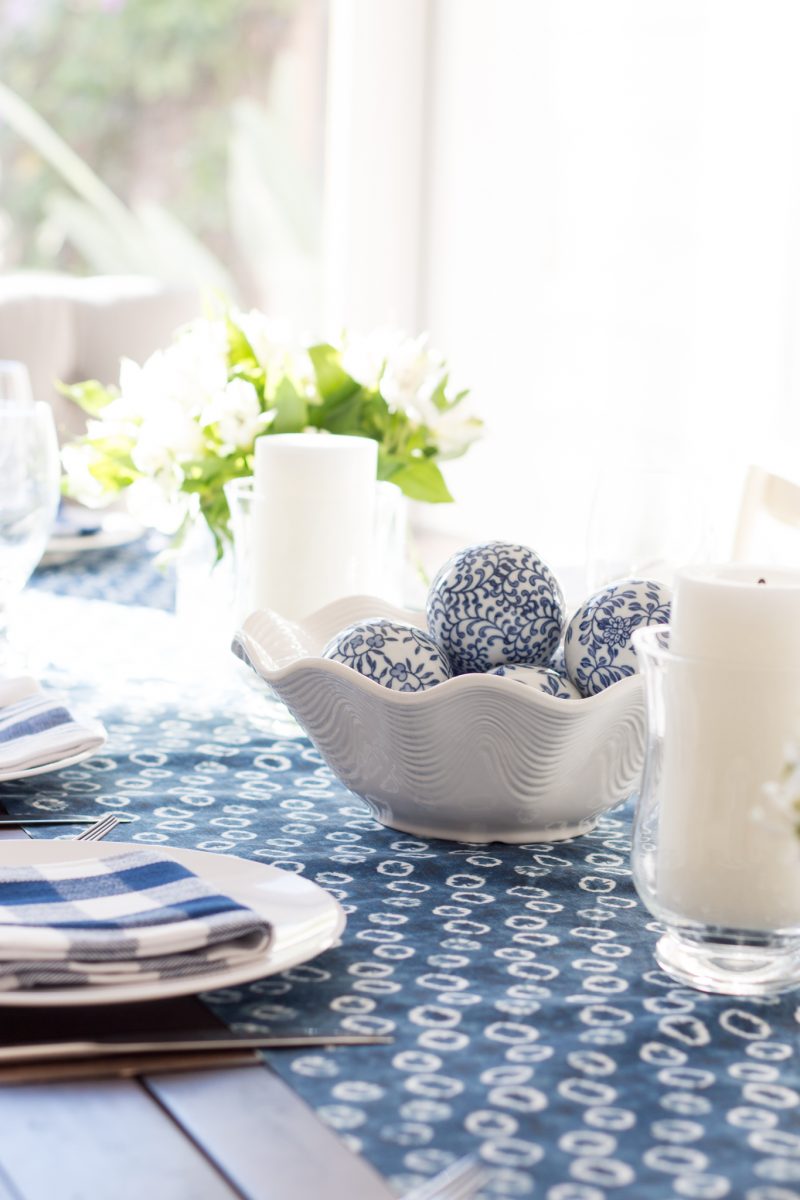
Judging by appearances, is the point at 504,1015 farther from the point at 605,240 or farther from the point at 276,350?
the point at 605,240

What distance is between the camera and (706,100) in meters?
3.57

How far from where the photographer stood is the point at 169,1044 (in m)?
0.57

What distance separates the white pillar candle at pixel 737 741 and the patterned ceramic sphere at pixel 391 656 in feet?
0.72

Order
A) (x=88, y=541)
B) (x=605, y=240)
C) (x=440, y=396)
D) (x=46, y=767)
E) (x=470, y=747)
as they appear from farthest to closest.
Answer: (x=605, y=240)
(x=88, y=541)
(x=440, y=396)
(x=46, y=767)
(x=470, y=747)

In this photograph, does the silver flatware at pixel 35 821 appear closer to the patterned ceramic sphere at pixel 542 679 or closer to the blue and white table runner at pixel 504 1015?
the blue and white table runner at pixel 504 1015

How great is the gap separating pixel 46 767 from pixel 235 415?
44 centimetres

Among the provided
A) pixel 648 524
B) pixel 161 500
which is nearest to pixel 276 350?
pixel 161 500

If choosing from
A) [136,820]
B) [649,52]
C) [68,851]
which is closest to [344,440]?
[136,820]

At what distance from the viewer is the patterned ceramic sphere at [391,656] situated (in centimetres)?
85

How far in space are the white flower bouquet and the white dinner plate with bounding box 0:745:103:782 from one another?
399mm

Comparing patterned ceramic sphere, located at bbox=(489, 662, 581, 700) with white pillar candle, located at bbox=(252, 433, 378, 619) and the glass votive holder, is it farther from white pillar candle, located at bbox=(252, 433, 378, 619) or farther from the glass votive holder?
white pillar candle, located at bbox=(252, 433, 378, 619)

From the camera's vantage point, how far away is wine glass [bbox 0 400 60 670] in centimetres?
115

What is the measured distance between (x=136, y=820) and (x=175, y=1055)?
315mm

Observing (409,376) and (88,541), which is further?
(88,541)
